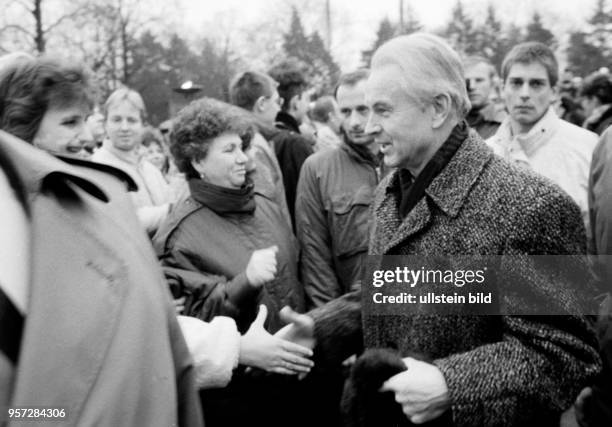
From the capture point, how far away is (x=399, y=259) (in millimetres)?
2420

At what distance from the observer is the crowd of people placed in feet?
3.93

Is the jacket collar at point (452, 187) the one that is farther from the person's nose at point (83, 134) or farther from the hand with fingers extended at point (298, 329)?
the person's nose at point (83, 134)

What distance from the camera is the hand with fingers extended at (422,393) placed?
2100 mm

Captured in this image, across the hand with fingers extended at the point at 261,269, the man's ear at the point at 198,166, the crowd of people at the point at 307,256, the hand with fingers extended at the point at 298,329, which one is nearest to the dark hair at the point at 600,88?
the crowd of people at the point at 307,256

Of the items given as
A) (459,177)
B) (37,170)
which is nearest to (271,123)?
(459,177)

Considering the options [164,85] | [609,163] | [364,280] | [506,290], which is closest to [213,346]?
[364,280]

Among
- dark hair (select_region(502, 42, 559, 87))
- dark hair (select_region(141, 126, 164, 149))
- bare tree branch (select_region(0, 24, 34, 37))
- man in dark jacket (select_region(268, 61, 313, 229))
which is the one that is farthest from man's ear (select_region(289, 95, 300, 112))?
bare tree branch (select_region(0, 24, 34, 37))

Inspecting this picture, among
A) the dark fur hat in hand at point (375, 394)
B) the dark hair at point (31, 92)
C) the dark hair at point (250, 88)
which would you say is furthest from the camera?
the dark hair at point (250, 88)

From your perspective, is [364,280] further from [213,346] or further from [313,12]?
[313,12]

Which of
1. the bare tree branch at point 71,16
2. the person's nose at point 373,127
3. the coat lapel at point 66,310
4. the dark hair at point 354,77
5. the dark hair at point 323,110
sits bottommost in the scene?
the bare tree branch at point 71,16

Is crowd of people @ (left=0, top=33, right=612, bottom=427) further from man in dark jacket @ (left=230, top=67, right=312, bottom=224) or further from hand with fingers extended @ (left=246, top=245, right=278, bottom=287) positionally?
man in dark jacket @ (left=230, top=67, right=312, bottom=224)

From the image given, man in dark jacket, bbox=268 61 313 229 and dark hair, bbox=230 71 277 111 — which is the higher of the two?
dark hair, bbox=230 71 277 111

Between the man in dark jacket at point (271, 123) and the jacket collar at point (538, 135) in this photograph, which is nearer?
the jacket collar at point (538, 135)

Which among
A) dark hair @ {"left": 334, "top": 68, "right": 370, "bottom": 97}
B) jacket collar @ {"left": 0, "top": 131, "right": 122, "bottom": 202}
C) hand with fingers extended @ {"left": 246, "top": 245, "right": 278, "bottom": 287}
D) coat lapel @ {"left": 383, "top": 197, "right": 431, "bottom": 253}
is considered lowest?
hand with fingers extended @ {"left": 246, "top": 245, "right": 278, "bottom": 287}
